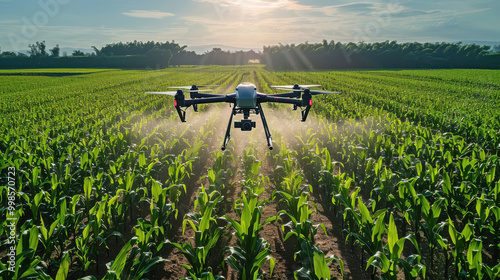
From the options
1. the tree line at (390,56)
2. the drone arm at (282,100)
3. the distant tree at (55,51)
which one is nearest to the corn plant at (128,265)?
the drone arm at (282,100)

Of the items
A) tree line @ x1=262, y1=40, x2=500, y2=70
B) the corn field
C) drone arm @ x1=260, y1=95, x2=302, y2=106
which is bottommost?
the corn field

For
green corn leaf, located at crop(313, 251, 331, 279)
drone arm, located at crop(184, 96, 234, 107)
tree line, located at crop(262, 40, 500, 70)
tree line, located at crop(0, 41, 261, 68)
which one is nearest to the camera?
green corn leaf, located at crop(313, 251, 331, 279)

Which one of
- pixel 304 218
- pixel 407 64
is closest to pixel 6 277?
pixel 304 218

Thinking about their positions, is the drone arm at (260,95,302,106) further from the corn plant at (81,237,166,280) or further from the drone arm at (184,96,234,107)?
the corn plant at (81,237,166,280)

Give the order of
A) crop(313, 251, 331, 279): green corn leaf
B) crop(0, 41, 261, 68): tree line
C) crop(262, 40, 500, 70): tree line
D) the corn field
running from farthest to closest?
crop(0, 41, 261, 68): tree line < crop(262, 40, 500, 70): tree line < the corn field < crop(313, 251, 331, 279): green corn leaf

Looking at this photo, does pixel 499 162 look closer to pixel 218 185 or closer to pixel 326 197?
pixel 326 197

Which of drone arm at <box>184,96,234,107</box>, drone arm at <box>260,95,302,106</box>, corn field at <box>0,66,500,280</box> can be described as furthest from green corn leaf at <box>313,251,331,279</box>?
drone arm at <box>184,96,234,107</box>

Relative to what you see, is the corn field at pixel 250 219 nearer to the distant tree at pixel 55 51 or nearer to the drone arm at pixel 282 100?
the drone arm at pixel 282 100

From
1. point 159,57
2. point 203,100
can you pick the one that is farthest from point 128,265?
point 159,57
